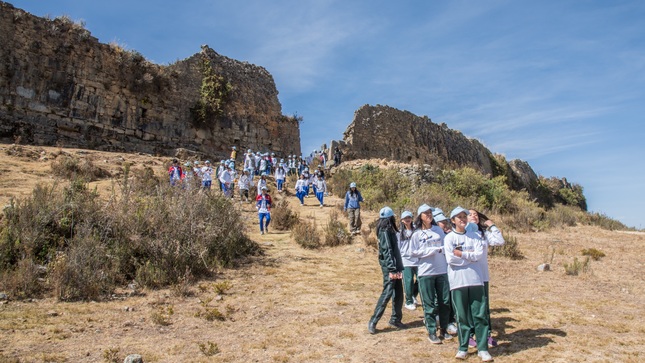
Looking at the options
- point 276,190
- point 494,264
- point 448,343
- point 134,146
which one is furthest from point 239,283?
point 134,146

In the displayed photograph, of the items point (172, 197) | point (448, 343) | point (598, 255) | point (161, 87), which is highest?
point (161, 87)

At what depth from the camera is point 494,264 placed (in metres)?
11.5

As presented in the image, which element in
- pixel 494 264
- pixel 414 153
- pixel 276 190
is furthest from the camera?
pixel 414 153

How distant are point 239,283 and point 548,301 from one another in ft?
17.4

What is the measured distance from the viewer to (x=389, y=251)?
249 inches

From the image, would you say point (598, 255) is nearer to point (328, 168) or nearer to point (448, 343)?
point (448, 343)

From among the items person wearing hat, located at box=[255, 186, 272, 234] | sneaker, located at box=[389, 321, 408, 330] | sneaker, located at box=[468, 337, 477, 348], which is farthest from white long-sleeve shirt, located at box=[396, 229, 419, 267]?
person wearing hat, located at box=[255, 186, 272, 234]

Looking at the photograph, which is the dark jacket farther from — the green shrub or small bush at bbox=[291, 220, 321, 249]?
small bush at bbox=[291, 220, 321, 249]

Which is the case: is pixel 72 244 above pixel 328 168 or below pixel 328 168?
below

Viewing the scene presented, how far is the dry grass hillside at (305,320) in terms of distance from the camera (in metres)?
5.49

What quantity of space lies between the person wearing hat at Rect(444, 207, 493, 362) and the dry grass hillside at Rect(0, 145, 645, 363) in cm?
32

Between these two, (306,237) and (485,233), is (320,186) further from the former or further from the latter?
(485,233)

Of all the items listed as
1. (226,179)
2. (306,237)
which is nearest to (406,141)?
(226,179)

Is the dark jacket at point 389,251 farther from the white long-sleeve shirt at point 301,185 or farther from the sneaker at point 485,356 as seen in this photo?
the white long-sleeve shirt at point 301,185
